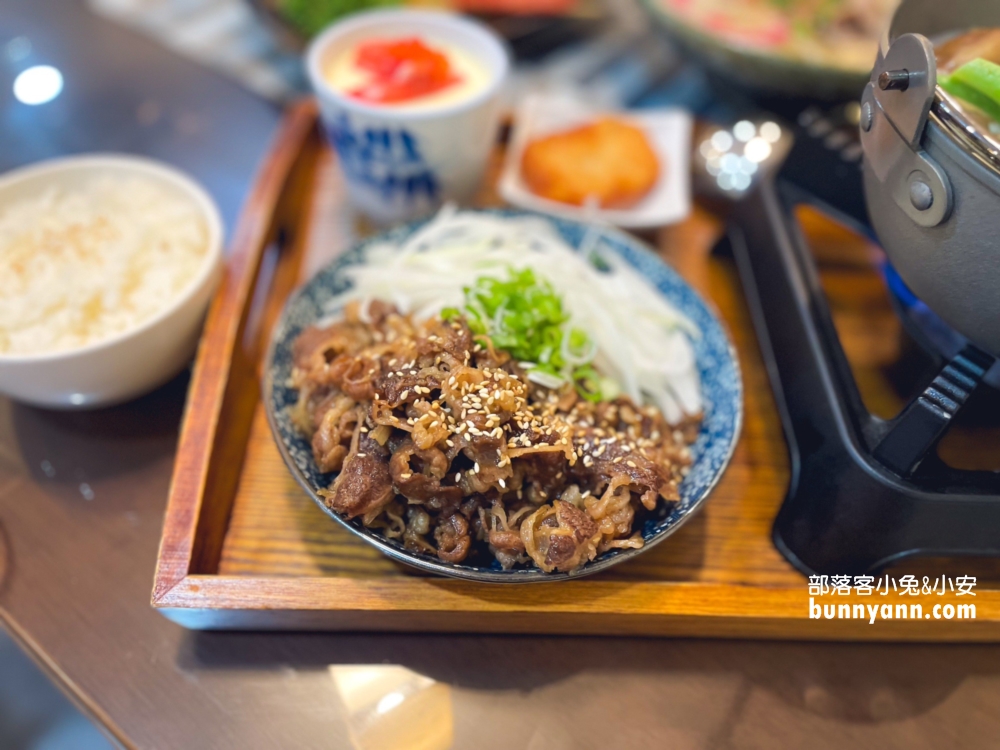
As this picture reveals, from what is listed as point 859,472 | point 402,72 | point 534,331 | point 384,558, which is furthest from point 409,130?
point 859,472

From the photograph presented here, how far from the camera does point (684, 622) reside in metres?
1.37

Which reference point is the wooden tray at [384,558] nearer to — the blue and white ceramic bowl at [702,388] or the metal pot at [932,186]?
A: the blue and white ceramic bowl at [702,388]

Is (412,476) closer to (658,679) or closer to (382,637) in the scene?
(382,637)

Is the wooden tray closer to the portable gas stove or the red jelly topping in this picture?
the portable gas stove

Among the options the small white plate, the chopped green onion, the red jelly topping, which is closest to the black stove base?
the chopped green onion

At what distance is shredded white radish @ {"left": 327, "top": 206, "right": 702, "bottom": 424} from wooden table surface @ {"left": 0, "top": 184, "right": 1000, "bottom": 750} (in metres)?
0.60

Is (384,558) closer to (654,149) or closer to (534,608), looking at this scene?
(534,608)

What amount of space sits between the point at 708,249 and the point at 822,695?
134 cm

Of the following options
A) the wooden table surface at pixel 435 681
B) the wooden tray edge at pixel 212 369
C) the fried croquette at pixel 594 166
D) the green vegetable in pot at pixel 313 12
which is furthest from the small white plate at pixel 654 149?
the wooden table surface at pixel 435 681

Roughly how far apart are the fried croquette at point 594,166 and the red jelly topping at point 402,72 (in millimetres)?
381

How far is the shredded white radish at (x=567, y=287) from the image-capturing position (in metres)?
1.69

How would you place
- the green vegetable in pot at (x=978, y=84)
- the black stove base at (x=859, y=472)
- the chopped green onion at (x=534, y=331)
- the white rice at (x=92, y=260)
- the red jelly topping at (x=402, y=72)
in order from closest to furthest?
the green vegetable in pot at (x=978, y=84)
the black stove base at (x=859, y=472)
the chopped green onion at (x=534, y=331)
the white rice at (x=92, y=260)
the red jelly topping at (x=402, y=72)

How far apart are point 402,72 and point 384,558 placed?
1.50 m

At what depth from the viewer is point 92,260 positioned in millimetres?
1768
